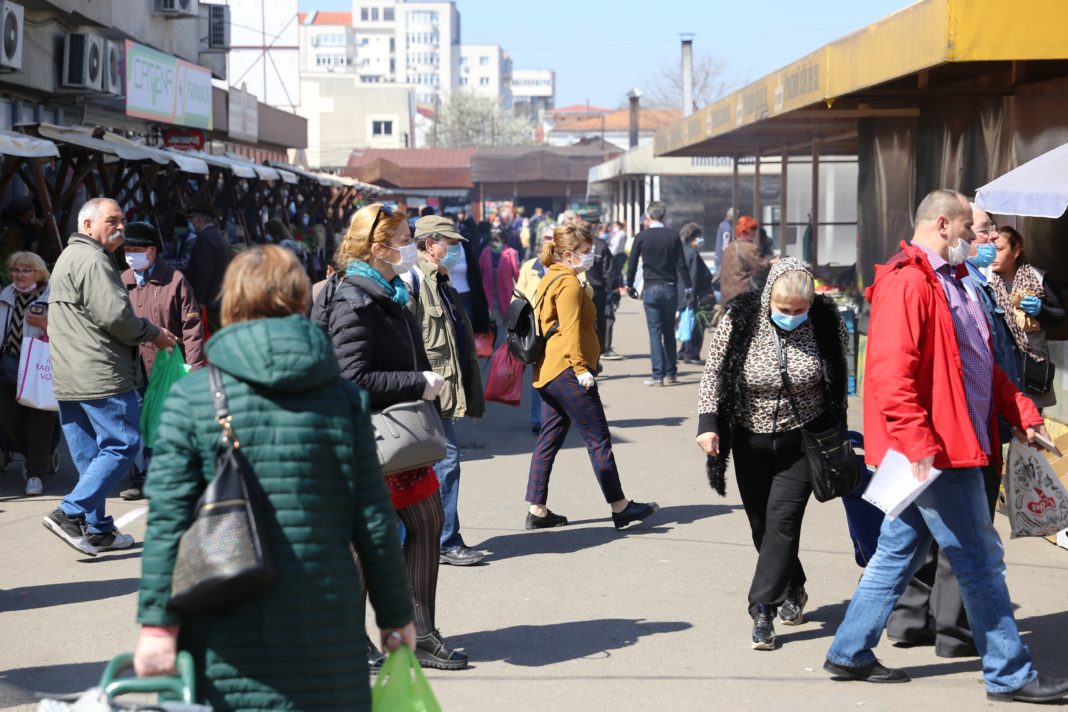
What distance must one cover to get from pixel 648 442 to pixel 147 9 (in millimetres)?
13893

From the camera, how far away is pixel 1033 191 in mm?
7273

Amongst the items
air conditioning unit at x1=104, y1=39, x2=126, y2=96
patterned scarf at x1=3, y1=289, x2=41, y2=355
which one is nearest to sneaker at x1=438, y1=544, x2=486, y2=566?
patterned scarf at x1=3, y1=289, x2=41, y2=355

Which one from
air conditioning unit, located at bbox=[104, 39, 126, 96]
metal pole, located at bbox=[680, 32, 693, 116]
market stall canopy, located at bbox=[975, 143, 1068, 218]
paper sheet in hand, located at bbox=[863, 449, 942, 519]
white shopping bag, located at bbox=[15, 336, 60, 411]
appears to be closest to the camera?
paper sheet in hand, located at bbox=[863, 449, 942, 519]

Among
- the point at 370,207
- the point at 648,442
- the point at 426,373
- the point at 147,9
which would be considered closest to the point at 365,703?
the point at 426,373

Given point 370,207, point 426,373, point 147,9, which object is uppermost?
point 147,9

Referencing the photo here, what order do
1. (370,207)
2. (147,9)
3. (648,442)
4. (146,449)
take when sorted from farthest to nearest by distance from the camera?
(147,9), (648,442), (146,449), (370,207)

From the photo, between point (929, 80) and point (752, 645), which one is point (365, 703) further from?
point (929, 80)

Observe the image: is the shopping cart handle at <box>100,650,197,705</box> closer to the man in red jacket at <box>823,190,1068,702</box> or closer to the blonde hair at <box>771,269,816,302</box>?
the man in red jacket at <box>823,190,1068,702</box>

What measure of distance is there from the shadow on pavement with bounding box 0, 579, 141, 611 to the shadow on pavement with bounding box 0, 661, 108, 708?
1005 mm

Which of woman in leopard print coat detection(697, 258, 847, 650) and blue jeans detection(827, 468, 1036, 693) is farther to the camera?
woman in leopard print coat detection(697, 258, 847, 650)

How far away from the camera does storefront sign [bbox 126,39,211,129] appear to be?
18.7 m

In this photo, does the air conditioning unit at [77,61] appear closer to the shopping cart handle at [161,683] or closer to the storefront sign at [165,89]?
the storefront sign at [165,89]

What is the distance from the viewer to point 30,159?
11055 millimetres

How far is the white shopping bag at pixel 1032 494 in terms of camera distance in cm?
532
